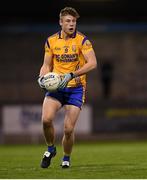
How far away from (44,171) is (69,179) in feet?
4.02

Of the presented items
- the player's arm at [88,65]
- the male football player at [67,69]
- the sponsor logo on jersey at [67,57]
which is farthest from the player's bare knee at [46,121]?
the sponsor logo on jersey at [67,57]

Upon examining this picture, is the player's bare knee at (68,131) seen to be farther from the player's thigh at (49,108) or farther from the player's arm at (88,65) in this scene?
the player's arm at (88,65)

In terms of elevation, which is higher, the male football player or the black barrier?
the male football player

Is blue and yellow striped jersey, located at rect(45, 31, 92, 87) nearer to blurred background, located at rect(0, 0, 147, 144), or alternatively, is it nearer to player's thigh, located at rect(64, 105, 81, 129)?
player's thigh, located at rect(64, 105, 81, 129)

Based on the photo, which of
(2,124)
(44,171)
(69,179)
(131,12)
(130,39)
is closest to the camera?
(69,179)

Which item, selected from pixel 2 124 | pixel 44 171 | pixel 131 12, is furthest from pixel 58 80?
pixel 131 12

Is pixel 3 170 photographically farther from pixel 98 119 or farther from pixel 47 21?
pixel 47 21

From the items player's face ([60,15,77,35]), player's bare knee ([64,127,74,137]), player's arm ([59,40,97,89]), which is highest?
player's face ([60,15,77,35])

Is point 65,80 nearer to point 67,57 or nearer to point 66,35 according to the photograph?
point 67,57

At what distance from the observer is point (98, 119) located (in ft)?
73.3

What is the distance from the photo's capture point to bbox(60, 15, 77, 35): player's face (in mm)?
9289

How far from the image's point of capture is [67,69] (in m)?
9.49

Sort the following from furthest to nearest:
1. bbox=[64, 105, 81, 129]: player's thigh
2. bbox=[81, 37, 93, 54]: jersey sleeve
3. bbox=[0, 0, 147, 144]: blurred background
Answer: bbox=[0, 0, 147, 144]: blurred background < bbox=[81, 37, 93, 54]: jersey sleeve < bbox=[64, 105, 81, 129]: player's thigh

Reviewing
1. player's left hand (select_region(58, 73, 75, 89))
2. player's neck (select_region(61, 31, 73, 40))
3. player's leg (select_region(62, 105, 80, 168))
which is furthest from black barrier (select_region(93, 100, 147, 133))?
player's left hand (select_region(58, 73, 75, 89))
